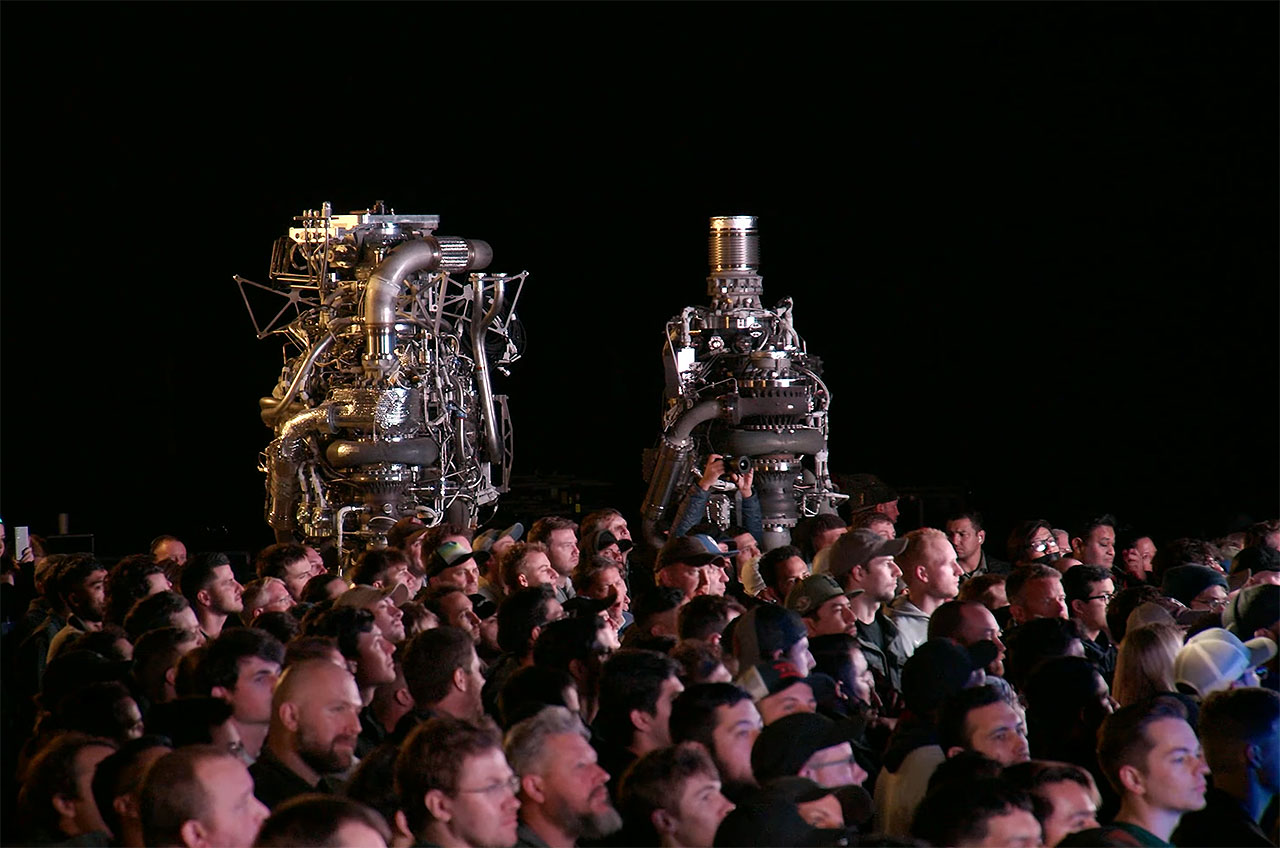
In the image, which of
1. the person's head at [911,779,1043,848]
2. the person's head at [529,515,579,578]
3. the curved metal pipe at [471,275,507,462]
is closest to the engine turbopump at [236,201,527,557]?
the curved metal pipe at [471,275,507,462]

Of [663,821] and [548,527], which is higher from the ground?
[548,527]

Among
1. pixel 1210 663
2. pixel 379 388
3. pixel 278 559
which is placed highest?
pixel 379 388

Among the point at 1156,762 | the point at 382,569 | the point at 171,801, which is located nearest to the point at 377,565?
the point at 382,569

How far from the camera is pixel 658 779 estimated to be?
4.80m

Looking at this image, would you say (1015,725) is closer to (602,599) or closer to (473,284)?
(602,599)

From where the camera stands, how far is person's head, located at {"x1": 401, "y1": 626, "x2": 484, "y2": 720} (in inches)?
247

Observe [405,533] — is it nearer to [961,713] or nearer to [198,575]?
[198,575]

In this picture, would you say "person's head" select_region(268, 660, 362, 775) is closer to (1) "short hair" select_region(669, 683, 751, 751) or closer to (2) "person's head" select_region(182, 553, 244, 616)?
(1) "short hair" select_region(669, 683, 751, 751)

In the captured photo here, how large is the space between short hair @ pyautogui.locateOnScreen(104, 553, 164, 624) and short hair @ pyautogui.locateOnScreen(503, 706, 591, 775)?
12.6 ft

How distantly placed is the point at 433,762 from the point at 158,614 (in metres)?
3.15

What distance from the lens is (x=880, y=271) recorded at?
850 inches

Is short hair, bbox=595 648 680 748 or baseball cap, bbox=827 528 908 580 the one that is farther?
baseball cap, bbox=827 528 908 580

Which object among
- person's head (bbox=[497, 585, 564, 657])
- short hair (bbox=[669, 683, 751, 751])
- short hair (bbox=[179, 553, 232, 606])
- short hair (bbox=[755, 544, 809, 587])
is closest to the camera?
short hair (bbox=[669, 683, 751, 751])

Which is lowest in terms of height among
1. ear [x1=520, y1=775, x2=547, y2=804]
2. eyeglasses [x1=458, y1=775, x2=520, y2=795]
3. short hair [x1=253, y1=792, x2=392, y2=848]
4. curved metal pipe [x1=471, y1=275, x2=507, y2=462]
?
ear [x1=520, y1=775, x2=547, y2=804]
